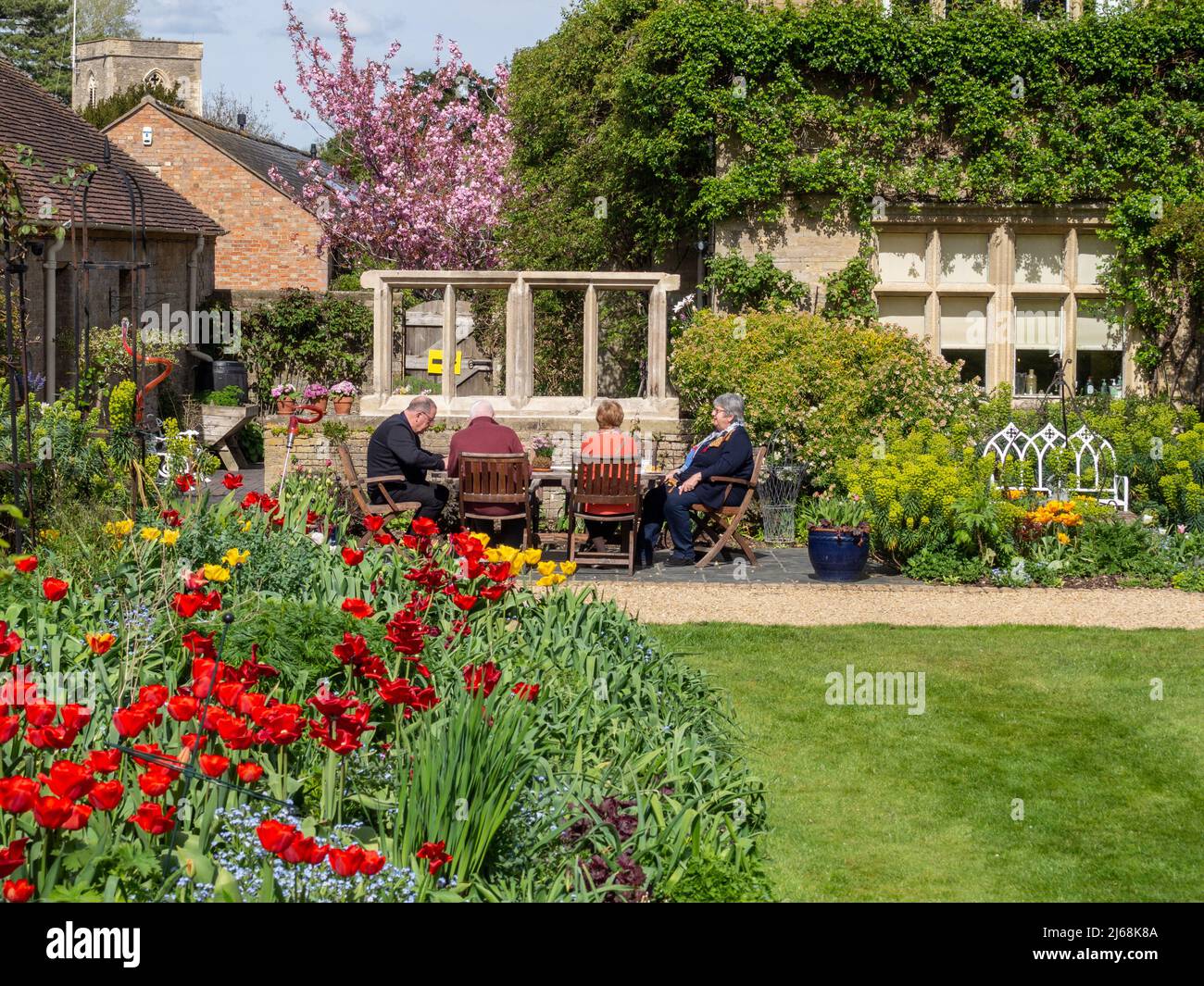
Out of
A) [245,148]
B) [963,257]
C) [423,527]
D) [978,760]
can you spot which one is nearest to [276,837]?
[423,527]

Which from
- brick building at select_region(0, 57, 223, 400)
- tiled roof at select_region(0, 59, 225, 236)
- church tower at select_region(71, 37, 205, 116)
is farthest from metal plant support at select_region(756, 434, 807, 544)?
church tower at select_region(71, 37, 205, 116)

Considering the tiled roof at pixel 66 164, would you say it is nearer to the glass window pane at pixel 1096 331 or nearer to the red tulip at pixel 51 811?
the glass window pane at pixel 1096 331

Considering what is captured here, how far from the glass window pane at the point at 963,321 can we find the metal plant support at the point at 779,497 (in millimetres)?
4534

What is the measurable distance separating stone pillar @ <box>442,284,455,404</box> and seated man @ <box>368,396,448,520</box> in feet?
8.76

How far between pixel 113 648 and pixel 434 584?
130 centimetres

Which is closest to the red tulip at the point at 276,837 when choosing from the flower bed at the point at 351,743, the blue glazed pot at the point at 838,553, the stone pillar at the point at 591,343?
the flower bed at the point at 351,743

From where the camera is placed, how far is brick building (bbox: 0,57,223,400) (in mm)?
18562

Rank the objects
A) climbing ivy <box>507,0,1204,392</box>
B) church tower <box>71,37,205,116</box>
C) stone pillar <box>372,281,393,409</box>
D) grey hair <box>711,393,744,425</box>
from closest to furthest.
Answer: grey hair <box>711,393,744,425</box>
stone pillar <box>372,281,393,409</box>
climbing ivy <box>507,0,1204,392</box>
church tower <box>71,37,205,116</box>

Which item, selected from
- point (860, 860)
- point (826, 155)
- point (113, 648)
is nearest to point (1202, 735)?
point (860, 860)

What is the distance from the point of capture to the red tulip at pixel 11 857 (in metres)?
3.41

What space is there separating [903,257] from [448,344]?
18.1ft

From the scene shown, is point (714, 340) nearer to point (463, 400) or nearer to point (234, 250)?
point (463, 400)

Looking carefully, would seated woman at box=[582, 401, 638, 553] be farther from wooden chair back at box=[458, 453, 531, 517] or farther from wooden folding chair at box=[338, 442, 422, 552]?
wooden folding chair at box=[338, 442, 422, 552]
